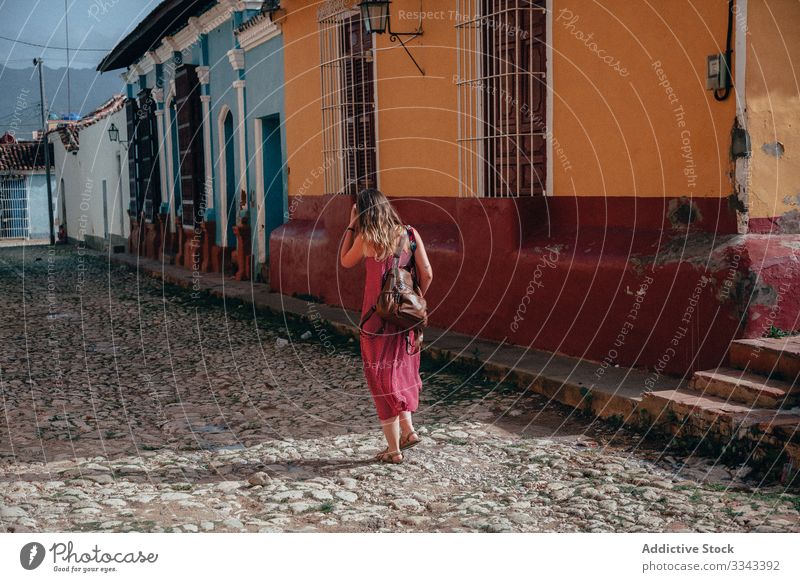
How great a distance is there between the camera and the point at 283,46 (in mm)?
12141

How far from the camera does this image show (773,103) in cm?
556

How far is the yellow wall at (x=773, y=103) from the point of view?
18.0ft

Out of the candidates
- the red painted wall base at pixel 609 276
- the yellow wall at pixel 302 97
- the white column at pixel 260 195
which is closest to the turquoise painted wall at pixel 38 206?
the white column at pixel 260 195

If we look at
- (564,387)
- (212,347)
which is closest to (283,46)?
(212,347)

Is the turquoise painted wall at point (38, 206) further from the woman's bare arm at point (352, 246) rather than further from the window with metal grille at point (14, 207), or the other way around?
the woman's bare arm at point (352, 246)

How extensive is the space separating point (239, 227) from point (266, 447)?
8.91 m

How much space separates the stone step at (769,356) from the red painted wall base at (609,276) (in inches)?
5.5

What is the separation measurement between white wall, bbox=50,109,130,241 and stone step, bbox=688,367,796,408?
18.0m

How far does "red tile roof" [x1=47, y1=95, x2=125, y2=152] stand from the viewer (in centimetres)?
2594

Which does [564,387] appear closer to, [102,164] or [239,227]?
[239,227]

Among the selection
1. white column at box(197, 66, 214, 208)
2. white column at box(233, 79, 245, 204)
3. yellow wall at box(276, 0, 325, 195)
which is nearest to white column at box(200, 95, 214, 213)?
white column at box(197, 66, 214, 208)

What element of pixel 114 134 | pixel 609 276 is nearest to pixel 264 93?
pixel 609 276

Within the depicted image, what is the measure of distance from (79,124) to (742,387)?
26720 millimetres

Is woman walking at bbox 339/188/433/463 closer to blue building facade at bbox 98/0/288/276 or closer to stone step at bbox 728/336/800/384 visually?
stone step at bbox 728/336/800/384
